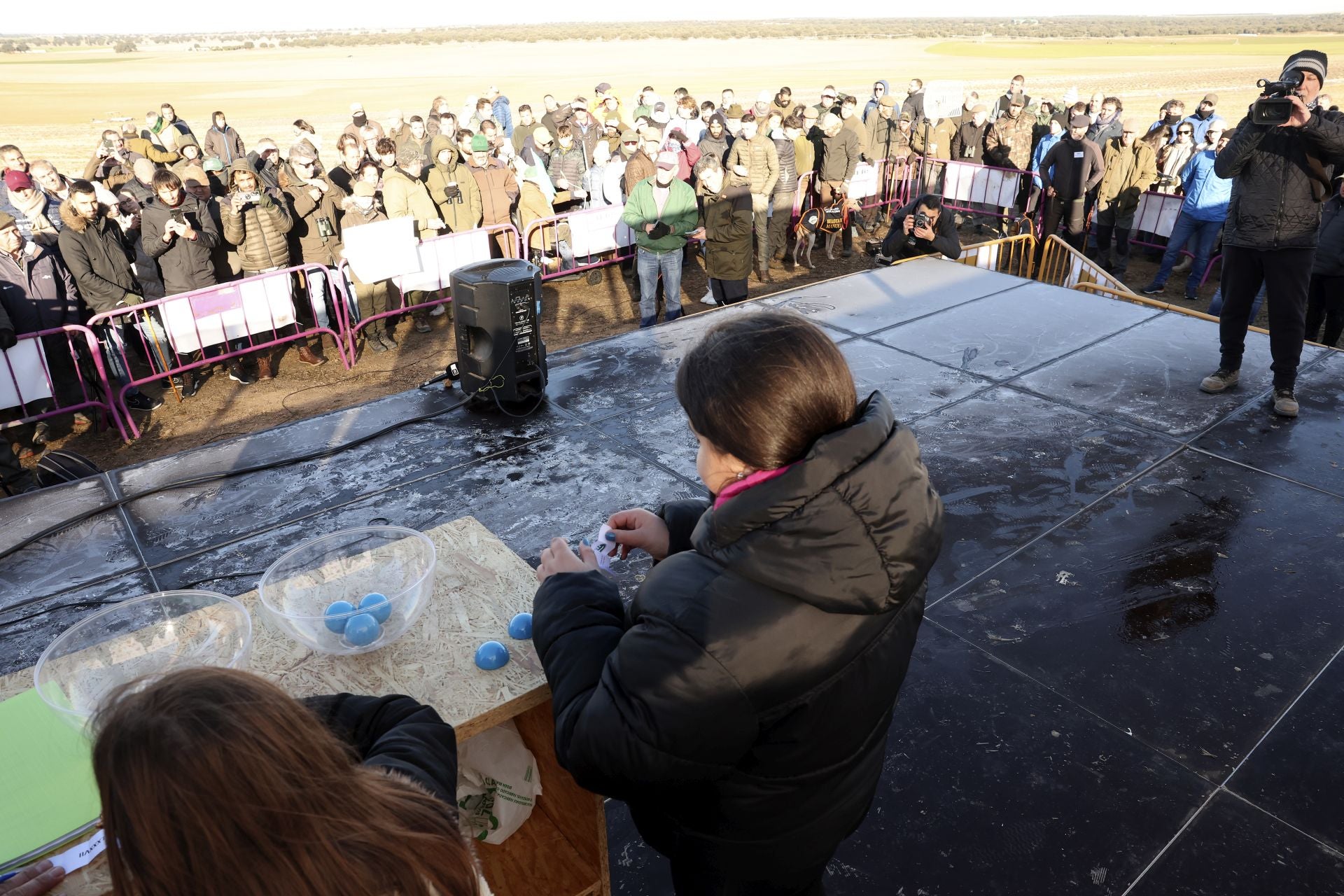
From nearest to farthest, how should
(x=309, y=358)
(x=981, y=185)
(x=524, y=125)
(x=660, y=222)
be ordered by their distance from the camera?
(x=660, y=222), (x=309, y=358), (x=981, y=185), (x=524, y=125)

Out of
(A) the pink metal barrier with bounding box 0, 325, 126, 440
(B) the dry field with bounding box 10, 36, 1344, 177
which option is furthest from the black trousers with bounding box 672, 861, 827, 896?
(B) the dry field with bounding box 10, 36, 1344, 177

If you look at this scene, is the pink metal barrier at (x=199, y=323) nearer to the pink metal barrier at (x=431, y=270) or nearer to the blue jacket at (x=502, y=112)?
the pink metal barrier at (x=431, y=270)

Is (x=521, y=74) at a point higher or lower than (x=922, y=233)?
higher

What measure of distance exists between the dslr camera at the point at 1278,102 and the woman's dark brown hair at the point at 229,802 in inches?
220

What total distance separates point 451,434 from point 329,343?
5.03 m

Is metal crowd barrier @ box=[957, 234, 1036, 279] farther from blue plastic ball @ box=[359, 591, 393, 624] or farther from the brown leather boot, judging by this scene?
blue plastic ball @ box=[359, 591, 393, 624]

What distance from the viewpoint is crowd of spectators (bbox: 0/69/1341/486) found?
751 cm

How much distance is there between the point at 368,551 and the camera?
7.06 feet

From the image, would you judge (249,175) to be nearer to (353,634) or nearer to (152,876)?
(353,634)

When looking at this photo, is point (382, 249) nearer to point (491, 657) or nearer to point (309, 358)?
point (309, 358)

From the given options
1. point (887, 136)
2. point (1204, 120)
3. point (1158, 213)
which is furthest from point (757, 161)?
point (1204, 120)

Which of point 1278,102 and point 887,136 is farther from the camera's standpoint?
point 887,136

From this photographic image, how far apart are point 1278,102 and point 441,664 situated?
17.4 feet

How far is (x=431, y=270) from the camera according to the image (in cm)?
898
